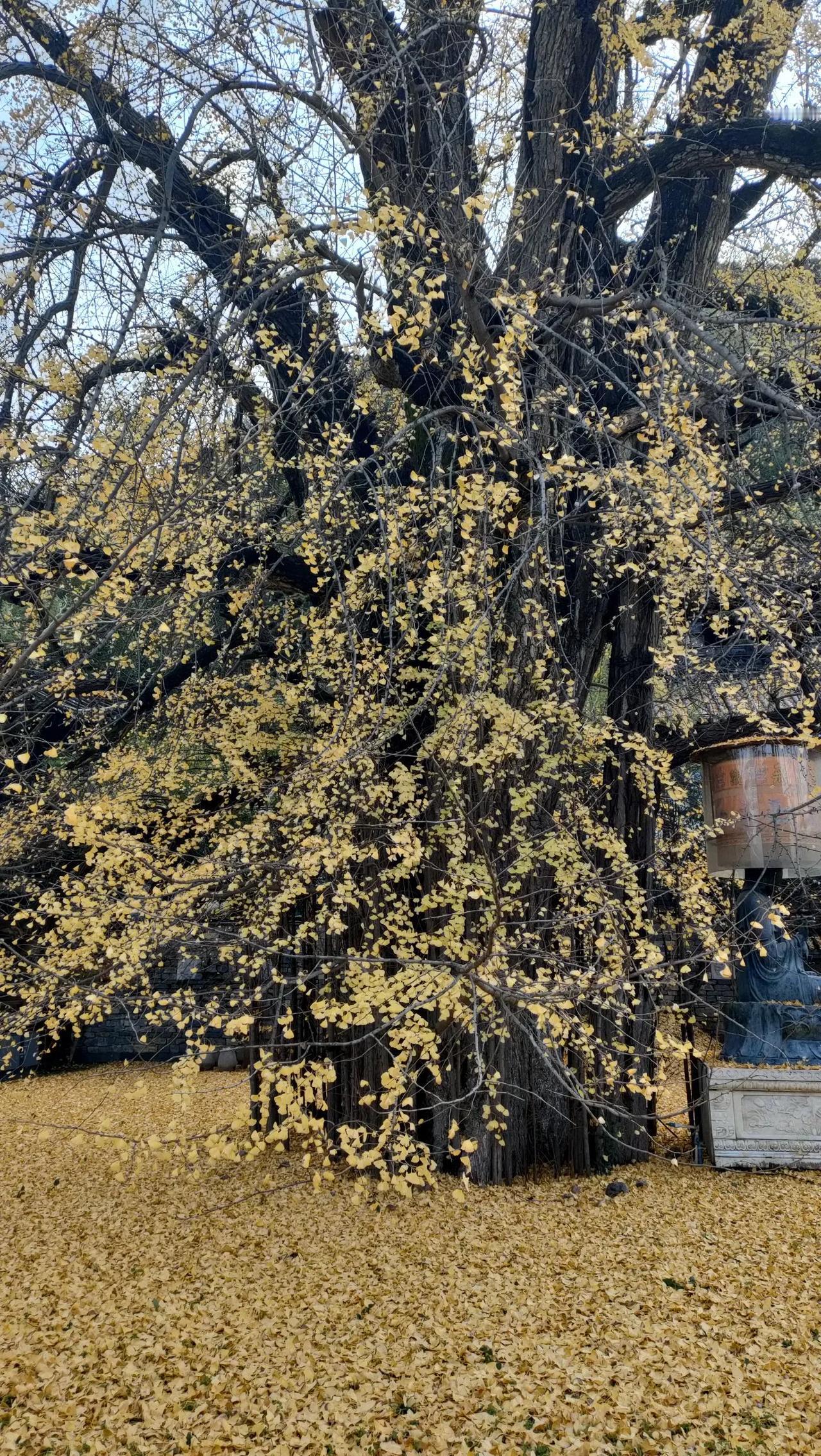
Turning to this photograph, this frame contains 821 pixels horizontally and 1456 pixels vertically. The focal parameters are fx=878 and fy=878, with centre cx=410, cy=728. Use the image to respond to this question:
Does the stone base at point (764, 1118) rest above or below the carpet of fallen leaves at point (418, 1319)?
above

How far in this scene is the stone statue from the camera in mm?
6383

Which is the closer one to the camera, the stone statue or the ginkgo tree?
the ginkgo tree

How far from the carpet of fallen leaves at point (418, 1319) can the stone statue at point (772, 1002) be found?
2.77 ft

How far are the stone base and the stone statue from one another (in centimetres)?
19

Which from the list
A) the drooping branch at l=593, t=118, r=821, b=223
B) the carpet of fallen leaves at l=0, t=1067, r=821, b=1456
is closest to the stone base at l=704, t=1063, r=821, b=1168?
the carpet of fallen leaves at l=0, t=1067, r=821, b=1456

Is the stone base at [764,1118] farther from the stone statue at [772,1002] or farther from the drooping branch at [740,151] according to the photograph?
the drooping branch at [740,151]

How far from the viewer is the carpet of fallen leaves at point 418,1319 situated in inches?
131

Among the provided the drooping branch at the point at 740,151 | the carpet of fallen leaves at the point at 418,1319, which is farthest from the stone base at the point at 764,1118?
the drooping branch at the point at 740,151

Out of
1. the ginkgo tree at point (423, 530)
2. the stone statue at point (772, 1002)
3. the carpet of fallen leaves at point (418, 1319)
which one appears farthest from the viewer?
the stone statue at point (772, 1002)

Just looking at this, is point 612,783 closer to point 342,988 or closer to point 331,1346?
point 342,988

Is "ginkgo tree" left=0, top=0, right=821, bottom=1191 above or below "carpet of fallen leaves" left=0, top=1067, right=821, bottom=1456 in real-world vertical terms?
above

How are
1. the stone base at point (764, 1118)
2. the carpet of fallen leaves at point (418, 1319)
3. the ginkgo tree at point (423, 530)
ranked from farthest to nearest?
1. the stone base at point (764, 1118)
2. the ginkgo tree at point (423, 530)
3. the carpet of fallen leaves at point (418, 1319)

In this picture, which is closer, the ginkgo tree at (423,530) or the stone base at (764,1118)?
the ginkgo tree at (423,530)

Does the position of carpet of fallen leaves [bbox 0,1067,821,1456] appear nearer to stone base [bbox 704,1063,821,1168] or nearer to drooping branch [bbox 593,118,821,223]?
stone base [bbox 704,1063,821,1168]
